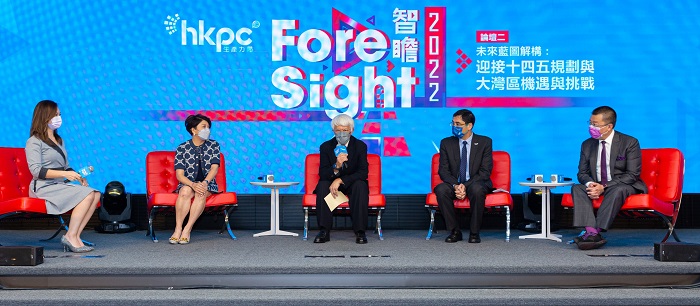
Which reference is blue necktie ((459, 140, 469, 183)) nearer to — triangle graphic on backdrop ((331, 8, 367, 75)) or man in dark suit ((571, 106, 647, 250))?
man in dark suit ((571, 106, 647, 250))

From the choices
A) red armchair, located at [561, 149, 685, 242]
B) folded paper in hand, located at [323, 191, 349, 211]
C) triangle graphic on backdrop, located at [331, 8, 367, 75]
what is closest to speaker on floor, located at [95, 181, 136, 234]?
folded paper in hand, located at [323, 191, 349, 211]

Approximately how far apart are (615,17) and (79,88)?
17.5 feet

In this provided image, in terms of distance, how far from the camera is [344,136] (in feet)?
19.3

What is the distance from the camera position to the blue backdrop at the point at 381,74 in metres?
6.95

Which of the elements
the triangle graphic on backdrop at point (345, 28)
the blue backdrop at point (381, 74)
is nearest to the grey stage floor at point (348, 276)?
the blue backdrop at point (381, 74)

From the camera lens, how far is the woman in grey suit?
5156 mm

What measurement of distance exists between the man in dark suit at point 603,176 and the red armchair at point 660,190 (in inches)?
4.5

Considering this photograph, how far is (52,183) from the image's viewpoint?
5246mm

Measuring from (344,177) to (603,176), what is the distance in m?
2.03

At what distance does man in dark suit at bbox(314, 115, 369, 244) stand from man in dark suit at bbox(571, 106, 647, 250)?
5.42 ft

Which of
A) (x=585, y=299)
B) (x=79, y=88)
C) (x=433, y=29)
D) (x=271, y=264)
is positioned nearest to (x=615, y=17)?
(x=433, y=29)

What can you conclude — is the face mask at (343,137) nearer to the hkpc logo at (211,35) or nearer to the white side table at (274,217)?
the white side table at (274,217)

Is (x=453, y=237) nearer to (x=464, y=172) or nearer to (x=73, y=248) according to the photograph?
(x=464, y=172)

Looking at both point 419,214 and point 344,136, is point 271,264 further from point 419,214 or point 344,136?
point 419,214
